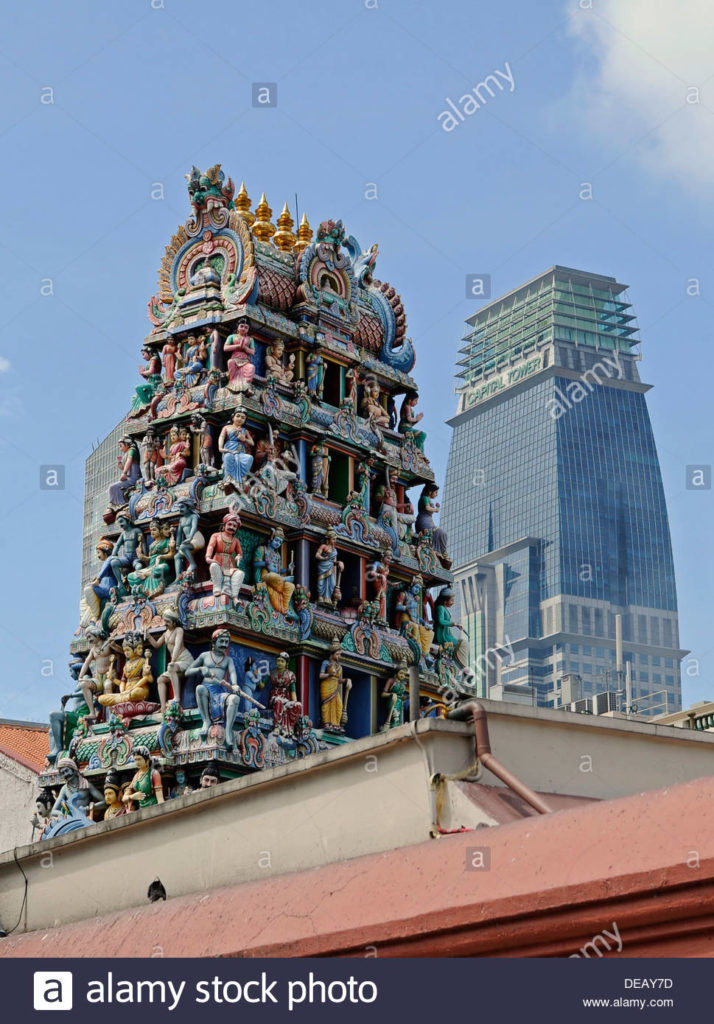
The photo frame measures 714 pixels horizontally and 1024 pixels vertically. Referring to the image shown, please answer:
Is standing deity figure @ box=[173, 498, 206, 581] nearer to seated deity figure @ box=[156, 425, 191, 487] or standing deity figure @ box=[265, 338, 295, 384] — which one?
seated deity figure @ box=[156, 425, 191, 487]

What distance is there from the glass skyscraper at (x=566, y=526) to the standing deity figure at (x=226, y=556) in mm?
141297

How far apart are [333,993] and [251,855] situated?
203 inches

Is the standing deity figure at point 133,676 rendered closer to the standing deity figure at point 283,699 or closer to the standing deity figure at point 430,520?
the standing deity figure at point 283,699

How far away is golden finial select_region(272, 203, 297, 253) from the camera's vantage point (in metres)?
35.8

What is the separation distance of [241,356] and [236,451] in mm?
2022

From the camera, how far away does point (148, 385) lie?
34.5 m

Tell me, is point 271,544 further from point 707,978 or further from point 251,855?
point 707,978

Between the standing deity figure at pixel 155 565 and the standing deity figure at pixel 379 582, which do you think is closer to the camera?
the standing deity figure at pixel 155 565

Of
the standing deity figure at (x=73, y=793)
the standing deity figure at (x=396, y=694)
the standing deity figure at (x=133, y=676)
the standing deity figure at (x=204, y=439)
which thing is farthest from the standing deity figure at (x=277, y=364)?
the standing deity figure at (x=73, y=793)

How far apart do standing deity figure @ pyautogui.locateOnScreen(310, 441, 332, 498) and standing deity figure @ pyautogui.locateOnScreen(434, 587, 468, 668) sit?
3665mm

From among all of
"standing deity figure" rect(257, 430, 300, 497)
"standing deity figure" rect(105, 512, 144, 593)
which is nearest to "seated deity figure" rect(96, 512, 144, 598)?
"standing deity figure" rect(105, 512, 144, 593)

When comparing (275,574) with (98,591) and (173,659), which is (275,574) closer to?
(173,659)

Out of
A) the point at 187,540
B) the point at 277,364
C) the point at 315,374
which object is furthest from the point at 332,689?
the point at 277,364

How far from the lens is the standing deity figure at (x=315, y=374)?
33.8m
